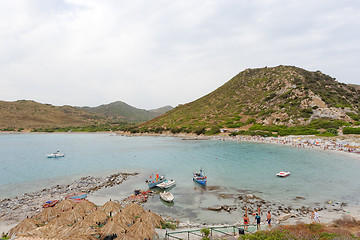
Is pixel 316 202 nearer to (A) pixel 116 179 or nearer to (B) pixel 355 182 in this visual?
(B) pixel 355 182

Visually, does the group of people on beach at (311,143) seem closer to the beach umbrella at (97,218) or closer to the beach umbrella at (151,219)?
the beach umbrella at (151,219)

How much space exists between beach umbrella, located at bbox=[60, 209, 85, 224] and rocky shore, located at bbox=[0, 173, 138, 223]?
427 inches

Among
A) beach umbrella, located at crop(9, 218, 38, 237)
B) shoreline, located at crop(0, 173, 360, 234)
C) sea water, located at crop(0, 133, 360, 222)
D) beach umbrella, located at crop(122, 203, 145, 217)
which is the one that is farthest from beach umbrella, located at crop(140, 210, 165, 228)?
beach umbrella, located at crop(9, 218, 38, 237)

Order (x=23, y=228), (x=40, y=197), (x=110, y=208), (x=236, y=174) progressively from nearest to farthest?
(x=23, y=228)
(x=110, y=208)
(x=40, y=197)
(x=236, y=174)

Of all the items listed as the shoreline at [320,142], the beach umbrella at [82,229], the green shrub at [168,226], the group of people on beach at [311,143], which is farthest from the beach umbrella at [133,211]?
the group of people on beach at [311,143]

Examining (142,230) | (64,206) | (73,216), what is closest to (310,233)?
(142,230)

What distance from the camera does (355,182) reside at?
1383 inches

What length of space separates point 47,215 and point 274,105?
129566 millimetres

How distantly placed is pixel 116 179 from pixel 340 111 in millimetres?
110880

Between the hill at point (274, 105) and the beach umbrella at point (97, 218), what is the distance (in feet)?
316

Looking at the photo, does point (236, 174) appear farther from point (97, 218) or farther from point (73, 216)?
point (73, 216)

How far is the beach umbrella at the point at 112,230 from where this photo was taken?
50.7 ft

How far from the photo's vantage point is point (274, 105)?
408ft

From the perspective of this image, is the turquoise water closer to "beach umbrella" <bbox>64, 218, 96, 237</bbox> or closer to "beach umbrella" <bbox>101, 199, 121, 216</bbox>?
"beach umbrella" <bbox>101, 199, 121, 216</bbox>
